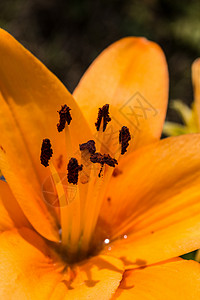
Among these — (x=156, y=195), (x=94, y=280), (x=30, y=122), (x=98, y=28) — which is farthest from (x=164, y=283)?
(x=98, y=28)

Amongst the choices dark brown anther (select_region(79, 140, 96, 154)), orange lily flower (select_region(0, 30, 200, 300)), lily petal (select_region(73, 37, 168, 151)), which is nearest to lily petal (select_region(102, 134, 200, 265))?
orange lily flower (select_region(0, 30, 200, 300))

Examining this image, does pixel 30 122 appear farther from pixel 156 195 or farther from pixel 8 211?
pixel 156 195

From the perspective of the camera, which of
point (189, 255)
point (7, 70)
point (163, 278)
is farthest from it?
point (189, 255)

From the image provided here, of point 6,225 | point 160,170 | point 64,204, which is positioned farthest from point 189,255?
point 6,225

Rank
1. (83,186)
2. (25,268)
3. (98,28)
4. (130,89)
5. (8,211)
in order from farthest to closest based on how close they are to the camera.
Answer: (98,28), (130,89), (83,186), (8,211), (25,268)

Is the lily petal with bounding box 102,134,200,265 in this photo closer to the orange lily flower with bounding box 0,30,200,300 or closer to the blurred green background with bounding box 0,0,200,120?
the orange lily flower with bounding box 0,30,200,300

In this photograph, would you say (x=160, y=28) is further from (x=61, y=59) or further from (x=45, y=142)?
(x=45, y=142)

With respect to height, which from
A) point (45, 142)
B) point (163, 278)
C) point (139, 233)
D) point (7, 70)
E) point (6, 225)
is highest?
point (7, 70)

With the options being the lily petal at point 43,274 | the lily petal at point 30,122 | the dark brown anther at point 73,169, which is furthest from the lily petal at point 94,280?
→ the dark brown anther at point 73,169
